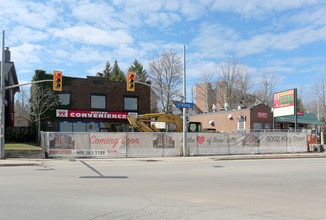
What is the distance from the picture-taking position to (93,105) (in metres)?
36.0

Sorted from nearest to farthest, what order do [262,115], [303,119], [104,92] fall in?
[104,92]
[262,115]
[303,119]

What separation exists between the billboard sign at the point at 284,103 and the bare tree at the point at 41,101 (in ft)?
85.0

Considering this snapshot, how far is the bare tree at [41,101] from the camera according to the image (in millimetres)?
32159

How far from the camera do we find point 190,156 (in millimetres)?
24422

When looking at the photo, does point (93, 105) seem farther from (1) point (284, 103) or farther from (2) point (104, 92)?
(1) point (284, 103)

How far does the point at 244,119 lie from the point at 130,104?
14.3 meters

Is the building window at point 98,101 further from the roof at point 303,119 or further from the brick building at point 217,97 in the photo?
the brick building at point 217,97

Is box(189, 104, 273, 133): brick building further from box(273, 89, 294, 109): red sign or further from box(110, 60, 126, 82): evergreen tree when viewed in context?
box(110, 60, 126, 82): evergreen tree

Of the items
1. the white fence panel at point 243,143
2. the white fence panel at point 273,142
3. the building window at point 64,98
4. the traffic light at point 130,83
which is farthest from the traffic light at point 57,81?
the white fence panel at point 273,142

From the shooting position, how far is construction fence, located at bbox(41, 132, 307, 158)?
2194 cm

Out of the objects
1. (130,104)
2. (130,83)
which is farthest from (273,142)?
(130,104)

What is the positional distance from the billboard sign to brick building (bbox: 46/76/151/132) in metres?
16.2

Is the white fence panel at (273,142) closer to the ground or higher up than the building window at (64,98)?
closer to the ground

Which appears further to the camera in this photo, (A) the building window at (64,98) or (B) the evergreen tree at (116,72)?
(B) the evergreen tree at (116,72)
